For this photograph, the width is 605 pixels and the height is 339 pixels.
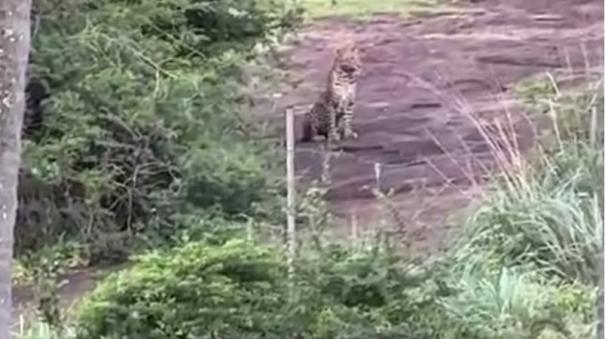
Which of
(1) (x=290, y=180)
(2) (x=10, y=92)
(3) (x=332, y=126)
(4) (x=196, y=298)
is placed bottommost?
(4) (x=196, y=298)

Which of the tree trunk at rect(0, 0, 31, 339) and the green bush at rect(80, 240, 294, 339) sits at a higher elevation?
the tree trunk at rect(0, 0, 31, 339)

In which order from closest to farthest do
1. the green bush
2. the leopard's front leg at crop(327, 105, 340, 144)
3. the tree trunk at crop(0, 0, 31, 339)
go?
the tree trunk at crop(0, 0, 31, 339) → the green bush → the leopard's front leg at crop(327, 105, 340, 144)

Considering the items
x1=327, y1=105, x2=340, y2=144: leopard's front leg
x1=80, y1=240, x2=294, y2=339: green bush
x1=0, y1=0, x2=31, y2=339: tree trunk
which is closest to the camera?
x1=0, y1=0, x2=31, y2=339: tree trunk

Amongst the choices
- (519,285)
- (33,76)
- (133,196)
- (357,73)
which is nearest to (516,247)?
(519,285)

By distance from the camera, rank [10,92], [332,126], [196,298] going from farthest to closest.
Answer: [332,126], [196,298], [10,92]

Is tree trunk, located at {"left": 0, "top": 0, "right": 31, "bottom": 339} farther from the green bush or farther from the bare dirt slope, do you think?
the bare dirt slope

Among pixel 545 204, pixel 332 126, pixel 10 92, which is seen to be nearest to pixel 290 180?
pixel 332 126

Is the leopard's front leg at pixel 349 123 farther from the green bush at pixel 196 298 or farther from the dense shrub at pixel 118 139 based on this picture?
the green bush at pixel 196 298

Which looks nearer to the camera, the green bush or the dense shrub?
the green bush

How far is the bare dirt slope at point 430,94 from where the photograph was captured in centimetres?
236

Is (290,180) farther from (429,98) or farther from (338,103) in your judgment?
(429,98)

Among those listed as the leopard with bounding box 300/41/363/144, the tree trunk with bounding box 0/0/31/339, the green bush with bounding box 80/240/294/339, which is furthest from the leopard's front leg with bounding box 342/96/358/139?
the tree trunk with bounding box 0/0/31/339

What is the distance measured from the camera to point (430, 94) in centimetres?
238

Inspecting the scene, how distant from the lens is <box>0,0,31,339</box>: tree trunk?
1774 mm
